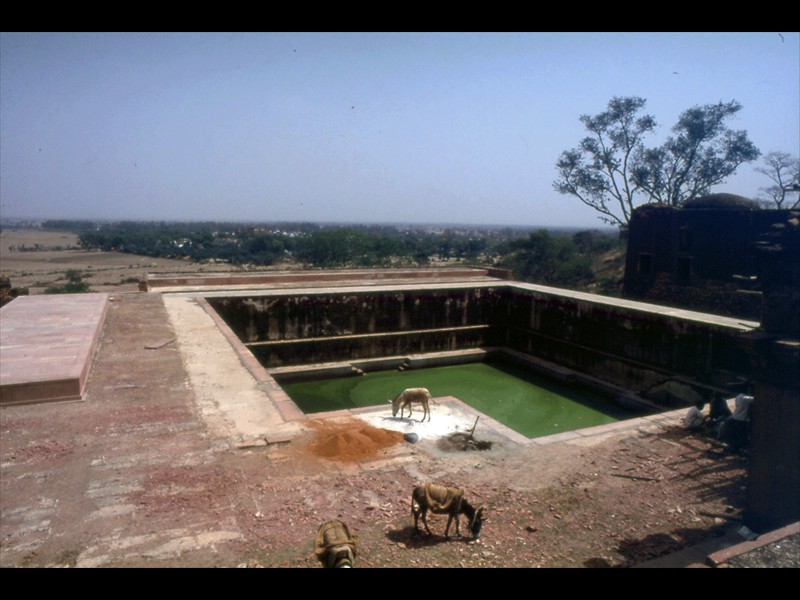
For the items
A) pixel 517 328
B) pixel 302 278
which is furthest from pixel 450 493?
pixel 302 278

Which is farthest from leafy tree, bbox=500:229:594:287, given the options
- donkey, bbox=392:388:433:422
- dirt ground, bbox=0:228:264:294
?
donkey, bbox=392:388:433:422

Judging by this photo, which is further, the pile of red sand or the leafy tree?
the leafy tree

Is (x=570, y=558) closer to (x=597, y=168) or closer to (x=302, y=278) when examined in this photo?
(x=302, y=278)

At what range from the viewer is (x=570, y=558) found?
12.9 feet

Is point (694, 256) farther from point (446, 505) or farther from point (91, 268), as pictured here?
point (91, 268)

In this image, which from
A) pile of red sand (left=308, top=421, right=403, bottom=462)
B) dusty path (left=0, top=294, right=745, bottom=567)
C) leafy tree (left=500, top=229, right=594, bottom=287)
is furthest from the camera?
leafy tree (left=500, top=229, right=594, bottom=287)

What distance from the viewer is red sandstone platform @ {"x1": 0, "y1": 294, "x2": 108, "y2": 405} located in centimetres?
580

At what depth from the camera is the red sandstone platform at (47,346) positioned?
19.0ft

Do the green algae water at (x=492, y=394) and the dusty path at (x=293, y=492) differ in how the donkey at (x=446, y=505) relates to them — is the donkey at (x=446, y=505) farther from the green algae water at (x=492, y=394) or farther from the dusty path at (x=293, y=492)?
the green algae water at (x=492, y=394)

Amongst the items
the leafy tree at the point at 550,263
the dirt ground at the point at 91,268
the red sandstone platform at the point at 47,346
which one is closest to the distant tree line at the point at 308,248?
the dirt ground at the point at 91,268

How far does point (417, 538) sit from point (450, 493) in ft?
1.31

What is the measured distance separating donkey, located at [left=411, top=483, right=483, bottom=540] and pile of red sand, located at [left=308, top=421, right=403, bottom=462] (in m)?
1.29

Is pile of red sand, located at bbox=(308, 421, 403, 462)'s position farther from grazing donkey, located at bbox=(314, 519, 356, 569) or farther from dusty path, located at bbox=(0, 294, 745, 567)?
grazing donkey, located at bbox=(314, 519, 356, 569)

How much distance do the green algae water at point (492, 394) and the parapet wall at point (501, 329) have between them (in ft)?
2.70
